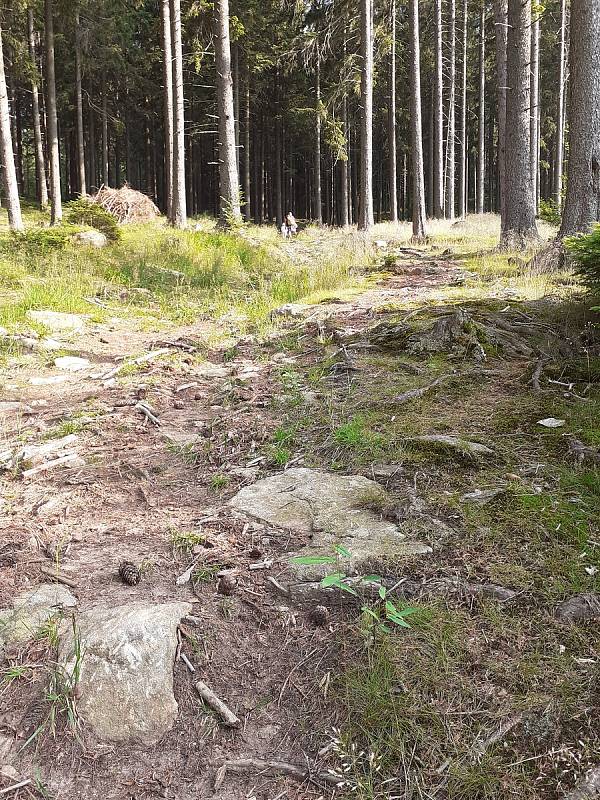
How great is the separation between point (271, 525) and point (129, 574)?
74 centimetres

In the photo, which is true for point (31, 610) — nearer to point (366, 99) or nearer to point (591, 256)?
point (591, 256)

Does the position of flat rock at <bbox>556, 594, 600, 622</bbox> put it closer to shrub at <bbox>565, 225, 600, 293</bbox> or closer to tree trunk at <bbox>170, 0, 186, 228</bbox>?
shrub at <bbox>565, 225, 600, 293</bbox>

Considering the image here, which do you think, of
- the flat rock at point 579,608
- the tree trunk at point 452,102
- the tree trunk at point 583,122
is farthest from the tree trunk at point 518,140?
the tree trunk at point 452,102

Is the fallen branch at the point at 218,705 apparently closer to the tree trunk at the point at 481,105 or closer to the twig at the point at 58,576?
the twig at the point at 58,576

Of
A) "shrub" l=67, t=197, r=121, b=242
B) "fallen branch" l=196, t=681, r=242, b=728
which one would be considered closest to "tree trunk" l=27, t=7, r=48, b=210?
"shrub" l=67, t=197, r=121, b=242

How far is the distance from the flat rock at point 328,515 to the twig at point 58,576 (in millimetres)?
930

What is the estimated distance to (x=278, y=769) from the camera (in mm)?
1853

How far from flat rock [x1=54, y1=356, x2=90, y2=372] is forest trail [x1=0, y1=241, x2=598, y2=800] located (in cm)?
4

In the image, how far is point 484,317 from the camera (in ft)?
20.2

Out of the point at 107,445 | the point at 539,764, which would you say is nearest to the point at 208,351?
the point at 107,445

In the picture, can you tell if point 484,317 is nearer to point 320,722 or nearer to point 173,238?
point 320,722

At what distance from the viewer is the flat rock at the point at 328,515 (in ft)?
8.75

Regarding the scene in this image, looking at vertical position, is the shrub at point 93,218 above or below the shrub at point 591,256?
above

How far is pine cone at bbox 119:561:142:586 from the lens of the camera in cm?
261
